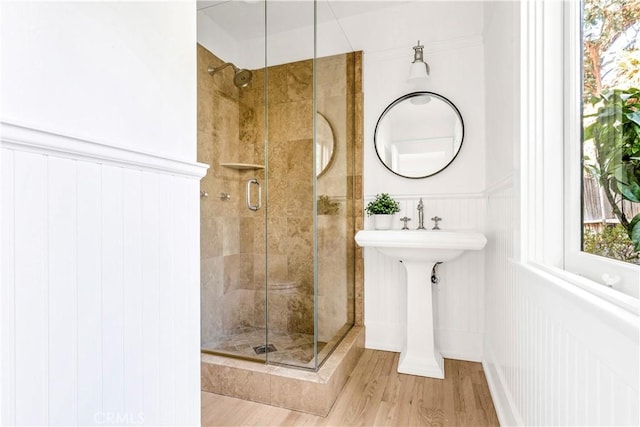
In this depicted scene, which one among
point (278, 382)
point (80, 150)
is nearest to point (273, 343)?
point (278, 382)

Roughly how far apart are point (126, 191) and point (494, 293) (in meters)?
1.88

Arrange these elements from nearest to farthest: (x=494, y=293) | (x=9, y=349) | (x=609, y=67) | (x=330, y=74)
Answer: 1. (x=9, y=349)
2. (x=609, y=67)
3. (x=494, y=293)
4. (x=330, y=74)

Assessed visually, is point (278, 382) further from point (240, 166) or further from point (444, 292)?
point (240, 166)

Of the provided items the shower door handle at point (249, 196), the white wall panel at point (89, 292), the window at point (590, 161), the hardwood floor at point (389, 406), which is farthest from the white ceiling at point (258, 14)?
the hardwood floor at point (389, 406)

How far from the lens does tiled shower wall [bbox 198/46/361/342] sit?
2.03 m

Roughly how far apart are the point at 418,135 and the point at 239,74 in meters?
1.35

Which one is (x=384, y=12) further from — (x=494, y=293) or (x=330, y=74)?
(x=494, y=293)

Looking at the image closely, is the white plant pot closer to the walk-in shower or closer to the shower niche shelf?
the walk-in shower

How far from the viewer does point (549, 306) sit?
35.3 inches

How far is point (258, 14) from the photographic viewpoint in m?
2.08

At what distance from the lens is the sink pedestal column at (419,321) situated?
2008 millimetres

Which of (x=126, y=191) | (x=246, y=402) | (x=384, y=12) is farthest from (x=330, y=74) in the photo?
(x=246, y=402)

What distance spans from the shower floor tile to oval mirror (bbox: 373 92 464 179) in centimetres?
135

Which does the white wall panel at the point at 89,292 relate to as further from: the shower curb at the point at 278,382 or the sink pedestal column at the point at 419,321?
the sink pedestal column at the point at 419,321
